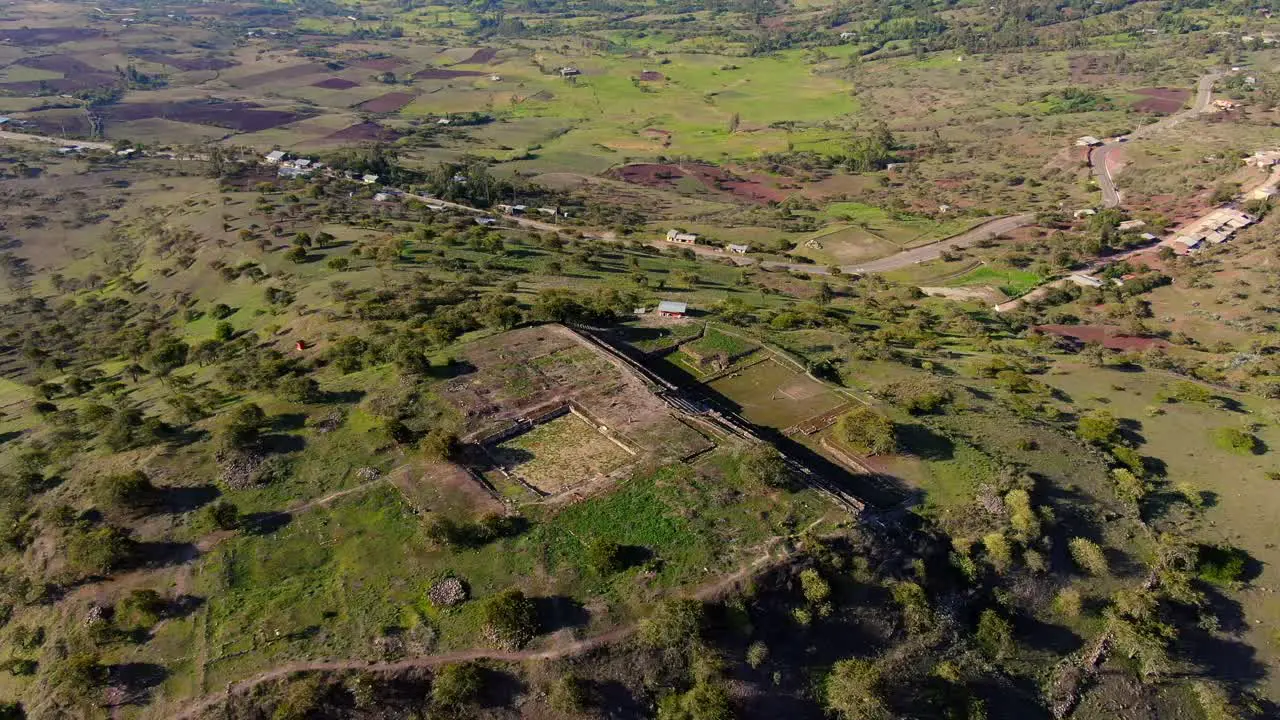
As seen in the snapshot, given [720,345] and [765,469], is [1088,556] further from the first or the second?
[720,345]

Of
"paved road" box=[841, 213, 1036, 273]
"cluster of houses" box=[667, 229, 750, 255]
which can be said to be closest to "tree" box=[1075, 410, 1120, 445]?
"paved road" box=[841, 213, 1036, 273]

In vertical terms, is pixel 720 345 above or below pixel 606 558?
above

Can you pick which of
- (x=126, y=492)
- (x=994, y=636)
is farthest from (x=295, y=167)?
(x=994, y=636)

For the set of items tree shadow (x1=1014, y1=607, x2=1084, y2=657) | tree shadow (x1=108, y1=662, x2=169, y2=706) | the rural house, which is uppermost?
the rural house

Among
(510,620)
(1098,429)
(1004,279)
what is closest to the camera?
(510,620)

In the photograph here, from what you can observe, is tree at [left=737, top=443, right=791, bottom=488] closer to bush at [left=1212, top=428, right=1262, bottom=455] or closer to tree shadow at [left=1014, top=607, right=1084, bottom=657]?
tree shadow at [left=1014, top=607, right=1084, bottom=657]

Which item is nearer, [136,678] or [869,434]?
[136,678]

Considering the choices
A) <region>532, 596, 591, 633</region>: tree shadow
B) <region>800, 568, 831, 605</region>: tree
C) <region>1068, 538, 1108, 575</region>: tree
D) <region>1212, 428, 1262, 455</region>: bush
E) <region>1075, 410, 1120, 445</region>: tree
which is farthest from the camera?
<region>1075, 410, 1120, 445</region>: tree
